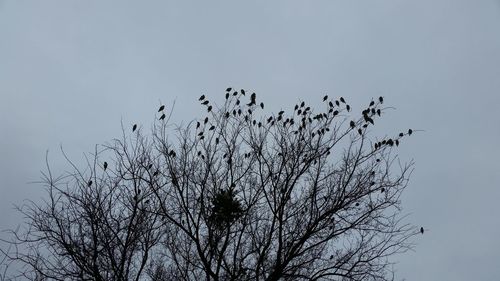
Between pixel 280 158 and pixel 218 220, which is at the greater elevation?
pixel 280 158

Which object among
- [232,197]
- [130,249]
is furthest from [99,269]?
[232,197]

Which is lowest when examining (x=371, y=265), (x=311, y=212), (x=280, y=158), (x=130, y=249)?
(x=371, y=265)

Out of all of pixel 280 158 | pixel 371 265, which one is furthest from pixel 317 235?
pixel 280 158

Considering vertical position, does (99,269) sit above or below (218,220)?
below

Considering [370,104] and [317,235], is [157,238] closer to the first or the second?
[317,235]

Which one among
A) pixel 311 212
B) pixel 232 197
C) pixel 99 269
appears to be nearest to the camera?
pixel 99 269

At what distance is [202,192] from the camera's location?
870 centimetres

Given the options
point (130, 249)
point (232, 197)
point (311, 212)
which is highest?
point (232, 197)

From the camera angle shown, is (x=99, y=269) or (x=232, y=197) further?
(x=232, y=197)

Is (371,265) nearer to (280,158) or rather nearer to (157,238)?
(280,158)

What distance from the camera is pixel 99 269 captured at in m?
7.96

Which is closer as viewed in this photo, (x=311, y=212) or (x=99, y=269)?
(x=99, y=269)

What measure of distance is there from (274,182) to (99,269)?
3.77 metres

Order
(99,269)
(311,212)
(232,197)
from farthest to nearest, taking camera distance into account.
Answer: (232,197) < (311,212) < (99,269)
